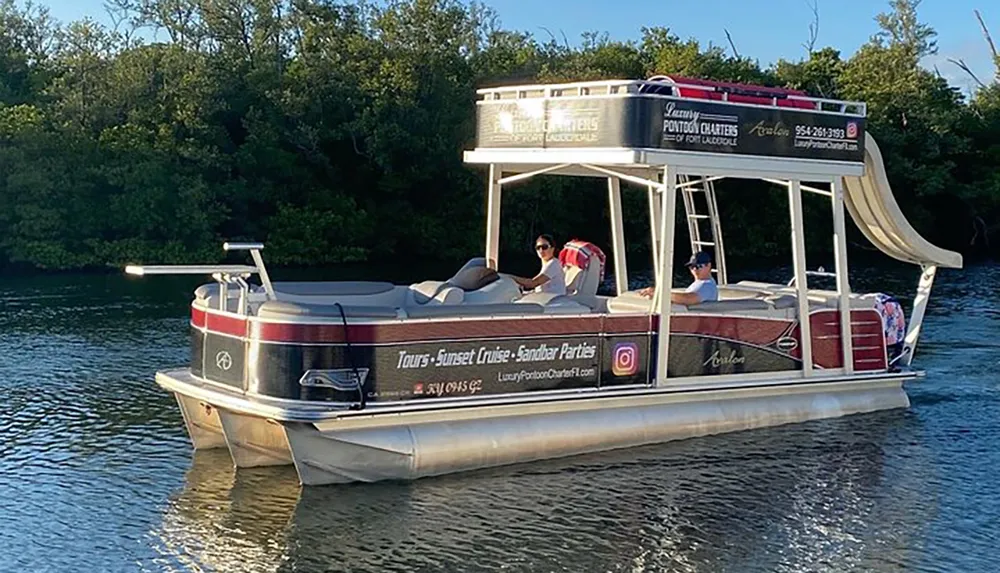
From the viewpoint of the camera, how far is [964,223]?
47219mm

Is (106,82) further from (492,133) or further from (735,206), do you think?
(492,133)

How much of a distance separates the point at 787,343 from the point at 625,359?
7.33ft

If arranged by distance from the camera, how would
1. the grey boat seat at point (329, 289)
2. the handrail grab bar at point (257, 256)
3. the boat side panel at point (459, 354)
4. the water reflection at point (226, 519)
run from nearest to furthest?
1. the water reflection at point (226, 519)
2. the handrail grab bar at point (257, 256)
3. the boat side panel at point (459, 354)
4. the grey boat seat at point (329, 289)

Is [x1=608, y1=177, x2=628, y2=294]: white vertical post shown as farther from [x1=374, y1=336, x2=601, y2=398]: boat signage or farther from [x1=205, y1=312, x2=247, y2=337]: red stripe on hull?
[x1=205, y1=312, x2=247, y2=337]: red stripe on hull

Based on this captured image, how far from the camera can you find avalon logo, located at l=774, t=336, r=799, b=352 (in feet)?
41.1

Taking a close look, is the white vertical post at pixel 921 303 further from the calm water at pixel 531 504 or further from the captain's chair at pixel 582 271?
the captain's chair at pixel 582 271

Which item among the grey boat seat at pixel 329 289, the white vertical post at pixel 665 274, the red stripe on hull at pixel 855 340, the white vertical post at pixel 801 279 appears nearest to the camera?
the white vertical post at pixel 665 274

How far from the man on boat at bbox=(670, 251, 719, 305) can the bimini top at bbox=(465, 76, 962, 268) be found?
41.9 inches

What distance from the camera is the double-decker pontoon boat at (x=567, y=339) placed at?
10.0 m

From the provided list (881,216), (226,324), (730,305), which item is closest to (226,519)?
(226,324)

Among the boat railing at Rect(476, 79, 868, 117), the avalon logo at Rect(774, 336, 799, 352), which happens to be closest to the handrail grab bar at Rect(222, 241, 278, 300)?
the boat railing at Rect(476, 79, 868, 117)

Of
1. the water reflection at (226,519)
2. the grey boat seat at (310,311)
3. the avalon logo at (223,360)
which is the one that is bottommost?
the water reflection at (226,519)

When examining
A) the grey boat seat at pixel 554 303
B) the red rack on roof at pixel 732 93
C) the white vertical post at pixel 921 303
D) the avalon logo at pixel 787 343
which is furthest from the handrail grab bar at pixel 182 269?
the white vertical post at pixel 921 303

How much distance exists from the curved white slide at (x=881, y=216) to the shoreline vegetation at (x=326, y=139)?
23945mm
